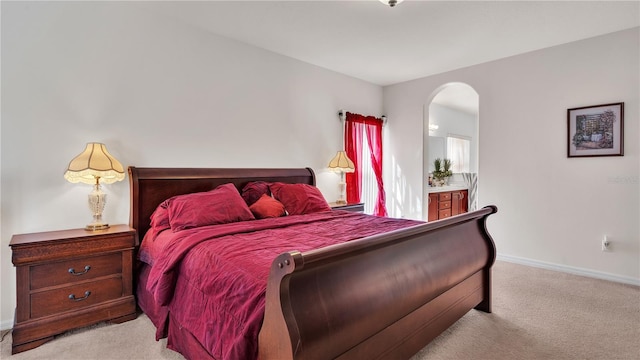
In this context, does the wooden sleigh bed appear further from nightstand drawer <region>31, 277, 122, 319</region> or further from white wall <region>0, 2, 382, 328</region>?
white wall <region>0, 2, 382, 328</region>

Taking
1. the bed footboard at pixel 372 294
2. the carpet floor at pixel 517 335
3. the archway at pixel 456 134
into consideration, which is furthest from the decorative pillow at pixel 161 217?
the archway at pixel 456 134

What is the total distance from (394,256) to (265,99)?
8.79 feet

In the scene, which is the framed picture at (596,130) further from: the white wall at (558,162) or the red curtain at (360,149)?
the red curtain at (360,149)

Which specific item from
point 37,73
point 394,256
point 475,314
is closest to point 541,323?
point 475,314

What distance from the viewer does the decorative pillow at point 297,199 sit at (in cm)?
328

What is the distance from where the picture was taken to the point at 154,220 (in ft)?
8.50

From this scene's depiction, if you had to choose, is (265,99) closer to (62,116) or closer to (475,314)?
(62,116)

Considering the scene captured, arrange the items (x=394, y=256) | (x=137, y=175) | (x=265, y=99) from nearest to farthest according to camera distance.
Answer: (x=394, y=256) → (x=137, y=175) → (x=265, y=99)

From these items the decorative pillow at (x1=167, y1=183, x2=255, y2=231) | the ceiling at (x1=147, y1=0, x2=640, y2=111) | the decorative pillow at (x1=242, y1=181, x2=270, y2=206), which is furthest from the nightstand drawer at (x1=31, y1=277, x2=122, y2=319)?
the ceiling at (x1=147, y1=0, x2=640, y2=111)

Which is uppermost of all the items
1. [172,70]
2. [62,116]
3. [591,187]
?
[172,70]

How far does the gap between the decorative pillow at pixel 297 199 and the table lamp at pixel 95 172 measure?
145cm

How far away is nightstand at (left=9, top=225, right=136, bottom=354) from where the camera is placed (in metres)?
2.00

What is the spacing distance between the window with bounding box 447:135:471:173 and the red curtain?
263cm

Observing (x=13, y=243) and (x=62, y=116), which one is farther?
(x=62, y=116)
